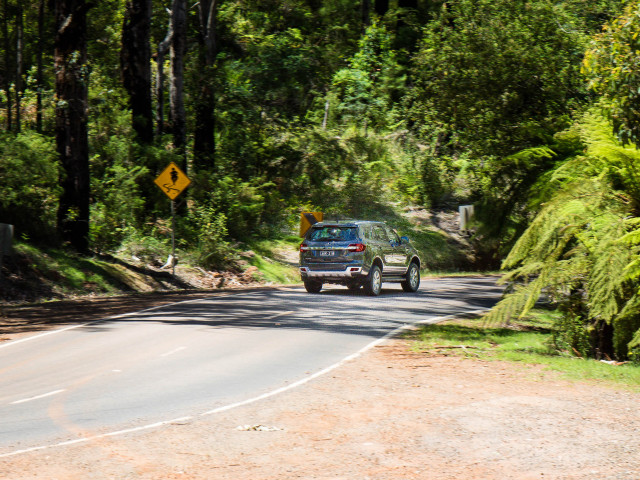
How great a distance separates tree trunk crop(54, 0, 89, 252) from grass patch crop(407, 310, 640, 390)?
39.5 feet

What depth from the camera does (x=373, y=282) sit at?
955 inches

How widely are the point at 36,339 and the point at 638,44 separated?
1103 cm

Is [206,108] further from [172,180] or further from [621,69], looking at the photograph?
[621,69]

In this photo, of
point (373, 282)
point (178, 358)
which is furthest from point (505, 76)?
point (178, 358)

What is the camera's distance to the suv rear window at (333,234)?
77.7 ft

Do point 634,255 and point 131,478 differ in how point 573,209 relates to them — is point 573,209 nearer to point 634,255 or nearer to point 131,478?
point 634,255

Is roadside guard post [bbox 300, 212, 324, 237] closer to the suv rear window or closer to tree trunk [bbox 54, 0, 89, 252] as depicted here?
the suv rear window

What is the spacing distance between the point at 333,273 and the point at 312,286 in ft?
4.15

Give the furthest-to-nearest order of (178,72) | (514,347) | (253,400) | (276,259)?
1. (276,259)
2. (178,72)
3. (514,347)
4. (253,400)

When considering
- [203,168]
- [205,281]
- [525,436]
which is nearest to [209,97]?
[203,168]

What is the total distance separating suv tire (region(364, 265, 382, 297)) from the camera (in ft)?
78.8

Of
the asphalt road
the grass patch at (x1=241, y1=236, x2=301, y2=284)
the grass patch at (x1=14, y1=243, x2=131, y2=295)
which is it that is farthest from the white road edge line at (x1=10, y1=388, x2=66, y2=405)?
the grass patch at (x1=241, y1=236, x2=301, y2=284)

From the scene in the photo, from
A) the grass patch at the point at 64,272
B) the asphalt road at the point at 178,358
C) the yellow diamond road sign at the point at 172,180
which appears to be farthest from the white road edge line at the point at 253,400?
the yellow diamond road sign at the point at 172,180

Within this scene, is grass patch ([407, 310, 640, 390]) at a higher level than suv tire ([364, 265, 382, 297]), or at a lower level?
lower
